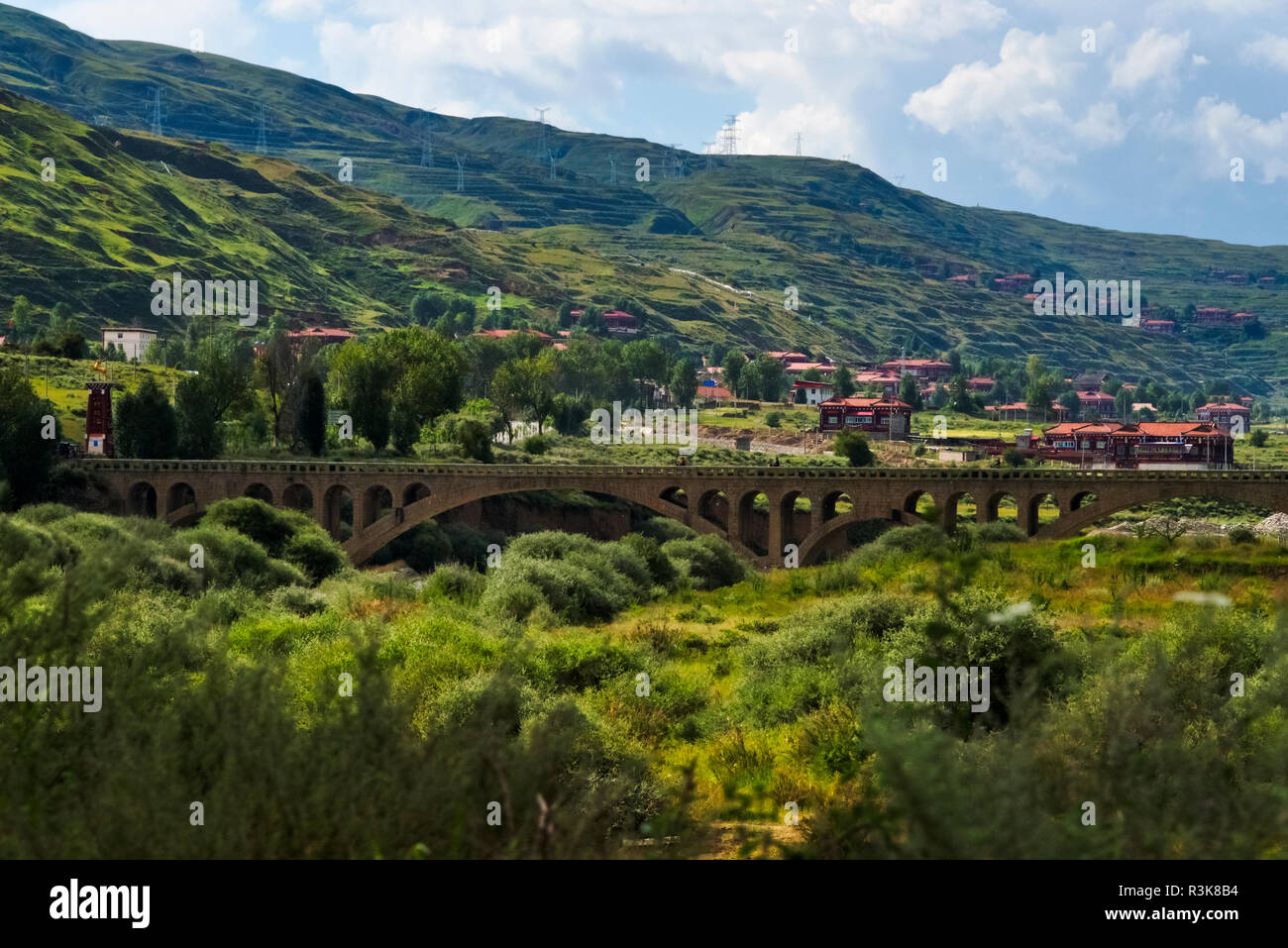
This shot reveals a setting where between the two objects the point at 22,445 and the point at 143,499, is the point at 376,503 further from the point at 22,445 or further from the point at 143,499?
the point at 22,445

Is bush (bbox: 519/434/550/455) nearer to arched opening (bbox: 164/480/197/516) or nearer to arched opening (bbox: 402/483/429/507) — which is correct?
arched opening (bbox: 402/483/429/507)

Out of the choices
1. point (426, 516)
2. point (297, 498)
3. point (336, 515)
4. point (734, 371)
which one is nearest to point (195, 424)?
point (297, 498)

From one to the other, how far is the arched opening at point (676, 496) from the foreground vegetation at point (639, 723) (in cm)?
3345

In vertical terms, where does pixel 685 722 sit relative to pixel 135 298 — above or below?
below

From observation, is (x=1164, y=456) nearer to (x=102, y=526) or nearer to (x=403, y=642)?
(x=102, y=526)

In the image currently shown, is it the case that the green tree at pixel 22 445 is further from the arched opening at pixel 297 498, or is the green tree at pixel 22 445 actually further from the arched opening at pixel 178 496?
the arched opening at pixel 297 498

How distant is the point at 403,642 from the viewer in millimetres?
33594

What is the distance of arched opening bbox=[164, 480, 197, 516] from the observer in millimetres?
85162

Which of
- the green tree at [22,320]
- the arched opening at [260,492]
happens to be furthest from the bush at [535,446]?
the green tree at [22,320]

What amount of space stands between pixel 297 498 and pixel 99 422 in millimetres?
13932

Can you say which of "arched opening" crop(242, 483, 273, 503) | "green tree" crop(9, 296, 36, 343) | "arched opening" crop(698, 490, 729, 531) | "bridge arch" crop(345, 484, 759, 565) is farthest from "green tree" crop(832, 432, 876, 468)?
"green tree" crop(9, 296, 36, 343)

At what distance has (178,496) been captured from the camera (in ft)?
285
